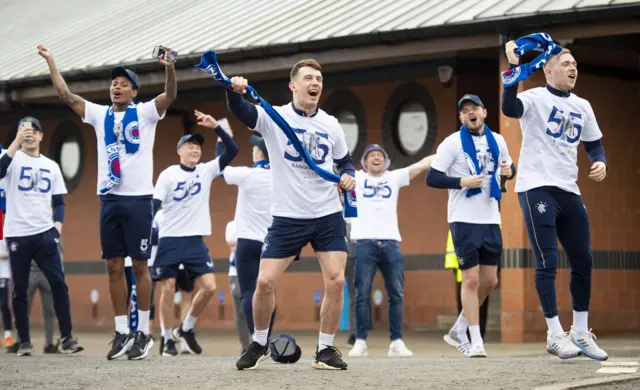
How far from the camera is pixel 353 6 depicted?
57.9ft

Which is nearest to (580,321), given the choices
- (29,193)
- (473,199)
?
(473,199)

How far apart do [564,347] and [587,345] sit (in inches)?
8.6

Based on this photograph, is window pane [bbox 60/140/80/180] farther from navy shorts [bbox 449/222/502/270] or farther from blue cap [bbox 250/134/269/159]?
navy shorts [bbox 449/222/502/270]

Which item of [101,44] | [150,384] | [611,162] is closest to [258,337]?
[150,384]

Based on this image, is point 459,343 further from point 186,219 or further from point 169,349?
point 169,349

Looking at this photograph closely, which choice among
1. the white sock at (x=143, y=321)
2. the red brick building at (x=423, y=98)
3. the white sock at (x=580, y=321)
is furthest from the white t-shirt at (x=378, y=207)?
the white sock at (x=580, y=321)

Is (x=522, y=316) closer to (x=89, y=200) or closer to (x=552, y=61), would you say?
(x=552, y=61)

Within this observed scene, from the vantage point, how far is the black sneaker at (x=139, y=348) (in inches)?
411

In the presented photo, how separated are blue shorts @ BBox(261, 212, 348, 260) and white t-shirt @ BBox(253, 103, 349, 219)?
Answer: 0.16 ft

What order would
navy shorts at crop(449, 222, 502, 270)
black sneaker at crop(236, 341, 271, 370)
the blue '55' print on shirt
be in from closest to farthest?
black sneaker at crop(236, 341, 271, 370) < navy shorts at crop(449, 222, 502, 270) < the blue '55' print on shirt

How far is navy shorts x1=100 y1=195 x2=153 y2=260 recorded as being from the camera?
10.5 m

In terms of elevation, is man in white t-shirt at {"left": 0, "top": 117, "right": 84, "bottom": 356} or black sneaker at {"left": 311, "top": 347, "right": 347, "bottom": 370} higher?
man in white t-shirt at {"left": 0, "top": 117, "right": 84, "bottom": 356}

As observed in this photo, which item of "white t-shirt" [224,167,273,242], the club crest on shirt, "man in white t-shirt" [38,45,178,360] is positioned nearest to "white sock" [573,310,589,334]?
the club crest on shirt

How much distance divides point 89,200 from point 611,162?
32.9 feet
